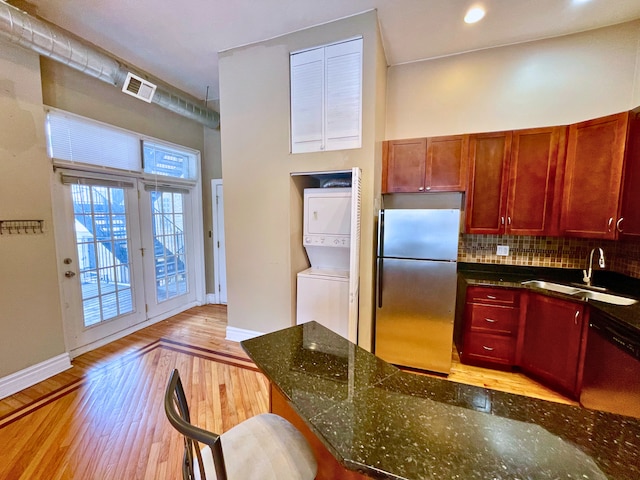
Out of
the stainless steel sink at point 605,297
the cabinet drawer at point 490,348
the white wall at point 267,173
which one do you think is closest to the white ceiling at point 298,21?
the white wall at point 267,173

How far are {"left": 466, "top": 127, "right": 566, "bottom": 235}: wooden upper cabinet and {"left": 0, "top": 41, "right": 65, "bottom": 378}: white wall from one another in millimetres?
4121

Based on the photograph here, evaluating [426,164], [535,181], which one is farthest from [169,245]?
[535,181]

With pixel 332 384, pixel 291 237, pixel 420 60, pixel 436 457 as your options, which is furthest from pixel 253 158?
pixel 436 457

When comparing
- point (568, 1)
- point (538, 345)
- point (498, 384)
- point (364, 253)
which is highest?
point (568, 1)

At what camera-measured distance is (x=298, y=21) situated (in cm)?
247

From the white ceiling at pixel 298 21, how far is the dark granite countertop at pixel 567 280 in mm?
2297

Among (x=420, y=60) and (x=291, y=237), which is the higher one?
(x=420, y=60)

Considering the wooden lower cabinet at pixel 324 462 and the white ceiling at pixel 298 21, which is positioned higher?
the white ceiling at pixel 298 21

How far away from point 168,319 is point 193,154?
256cm

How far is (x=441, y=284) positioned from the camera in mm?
2506

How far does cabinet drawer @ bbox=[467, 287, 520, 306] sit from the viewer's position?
8.32 feet

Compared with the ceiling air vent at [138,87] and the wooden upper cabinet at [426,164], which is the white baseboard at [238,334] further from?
the ceiling air vent at [138,87]

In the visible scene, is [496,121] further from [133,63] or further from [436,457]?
[133,63]

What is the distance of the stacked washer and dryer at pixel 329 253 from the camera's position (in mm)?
2693
